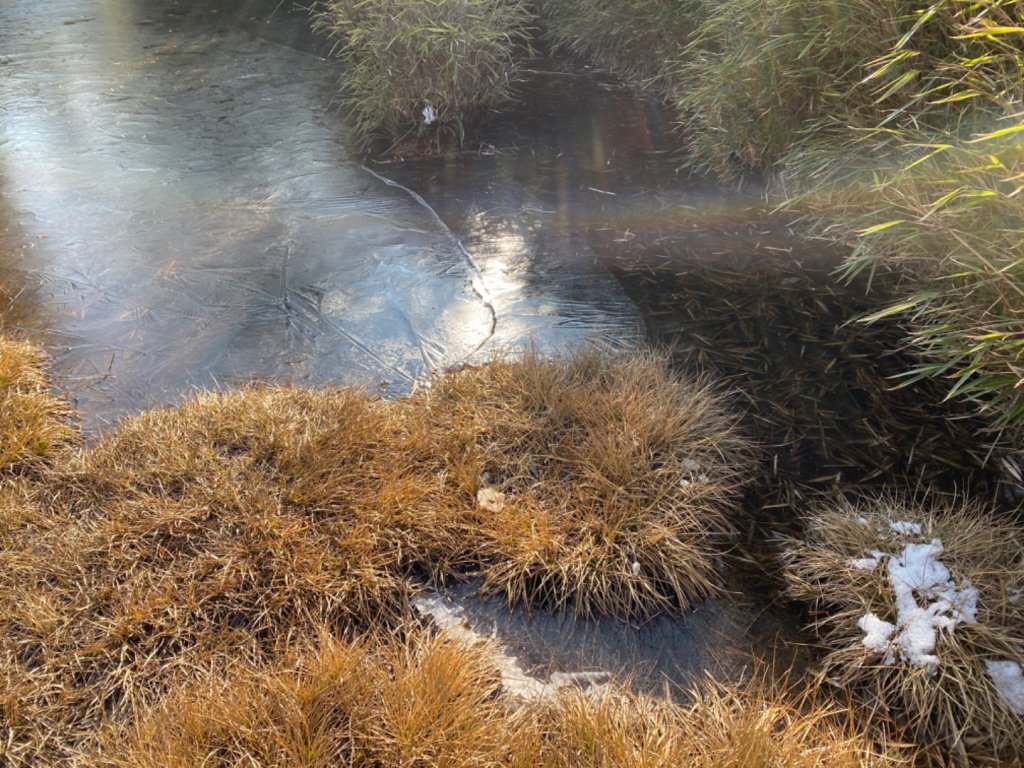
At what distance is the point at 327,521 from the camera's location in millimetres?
2553

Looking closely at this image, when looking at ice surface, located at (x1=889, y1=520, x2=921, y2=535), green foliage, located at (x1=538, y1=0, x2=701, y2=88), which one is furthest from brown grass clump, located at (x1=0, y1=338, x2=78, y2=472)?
green foliage, located at (x1=538, y1=0, x2=701, y2=88)

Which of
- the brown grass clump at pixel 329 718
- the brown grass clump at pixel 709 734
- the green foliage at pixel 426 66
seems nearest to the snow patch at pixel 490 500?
the brown grass clump at pixel 329 718

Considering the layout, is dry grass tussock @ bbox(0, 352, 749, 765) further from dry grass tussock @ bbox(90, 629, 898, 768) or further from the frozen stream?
the frozen stream

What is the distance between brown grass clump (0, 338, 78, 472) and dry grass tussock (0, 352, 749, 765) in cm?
13

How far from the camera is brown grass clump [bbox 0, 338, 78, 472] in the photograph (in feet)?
9.29

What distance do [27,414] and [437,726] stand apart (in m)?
1.99

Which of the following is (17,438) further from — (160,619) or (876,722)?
(876,722)

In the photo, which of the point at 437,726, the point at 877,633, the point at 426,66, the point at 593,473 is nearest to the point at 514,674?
the point at 437,726

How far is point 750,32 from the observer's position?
168 inches

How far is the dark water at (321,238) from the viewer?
3.33 m

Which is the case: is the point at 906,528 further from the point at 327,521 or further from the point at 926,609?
the point at 327,521

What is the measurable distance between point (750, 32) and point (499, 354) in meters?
2.24

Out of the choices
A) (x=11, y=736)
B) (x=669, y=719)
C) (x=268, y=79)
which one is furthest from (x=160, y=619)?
(x=268, y=79)

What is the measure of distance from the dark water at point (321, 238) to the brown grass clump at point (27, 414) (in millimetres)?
108
